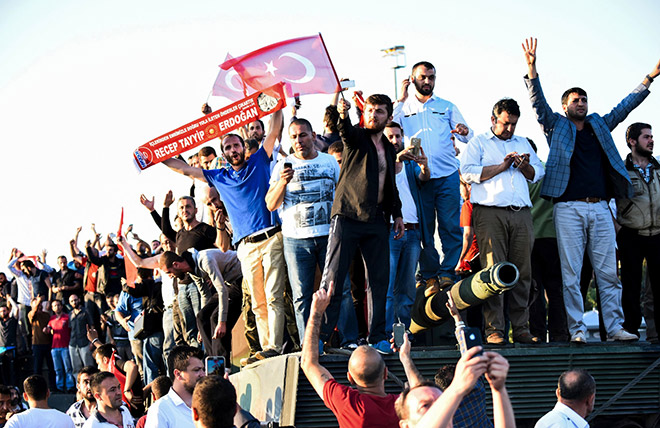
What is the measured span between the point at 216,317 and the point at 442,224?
258 centimetres

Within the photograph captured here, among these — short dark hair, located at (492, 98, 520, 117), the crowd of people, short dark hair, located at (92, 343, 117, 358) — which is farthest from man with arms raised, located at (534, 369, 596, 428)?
short dark hair, located at (92, 343, 117, 358)

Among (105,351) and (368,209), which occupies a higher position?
(368,209)

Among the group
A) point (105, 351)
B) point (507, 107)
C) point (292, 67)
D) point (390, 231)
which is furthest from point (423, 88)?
point (105, 351)

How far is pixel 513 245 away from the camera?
8102 millimetres

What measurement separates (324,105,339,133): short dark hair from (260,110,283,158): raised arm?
1.88 ft

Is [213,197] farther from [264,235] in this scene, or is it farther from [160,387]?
[160,387]

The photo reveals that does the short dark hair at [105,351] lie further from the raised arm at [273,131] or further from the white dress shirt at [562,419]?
the white dress shirt at [562,419]

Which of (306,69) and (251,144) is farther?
(251,144)

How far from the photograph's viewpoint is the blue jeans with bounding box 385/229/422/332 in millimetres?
8102

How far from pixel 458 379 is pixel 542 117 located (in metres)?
5.88

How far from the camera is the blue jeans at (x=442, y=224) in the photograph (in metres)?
8.79

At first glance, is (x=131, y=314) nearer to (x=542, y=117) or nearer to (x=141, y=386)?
(x=141, y=386)

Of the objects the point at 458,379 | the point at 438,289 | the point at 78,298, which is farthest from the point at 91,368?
the point at 78,298

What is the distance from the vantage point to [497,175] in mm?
8156
